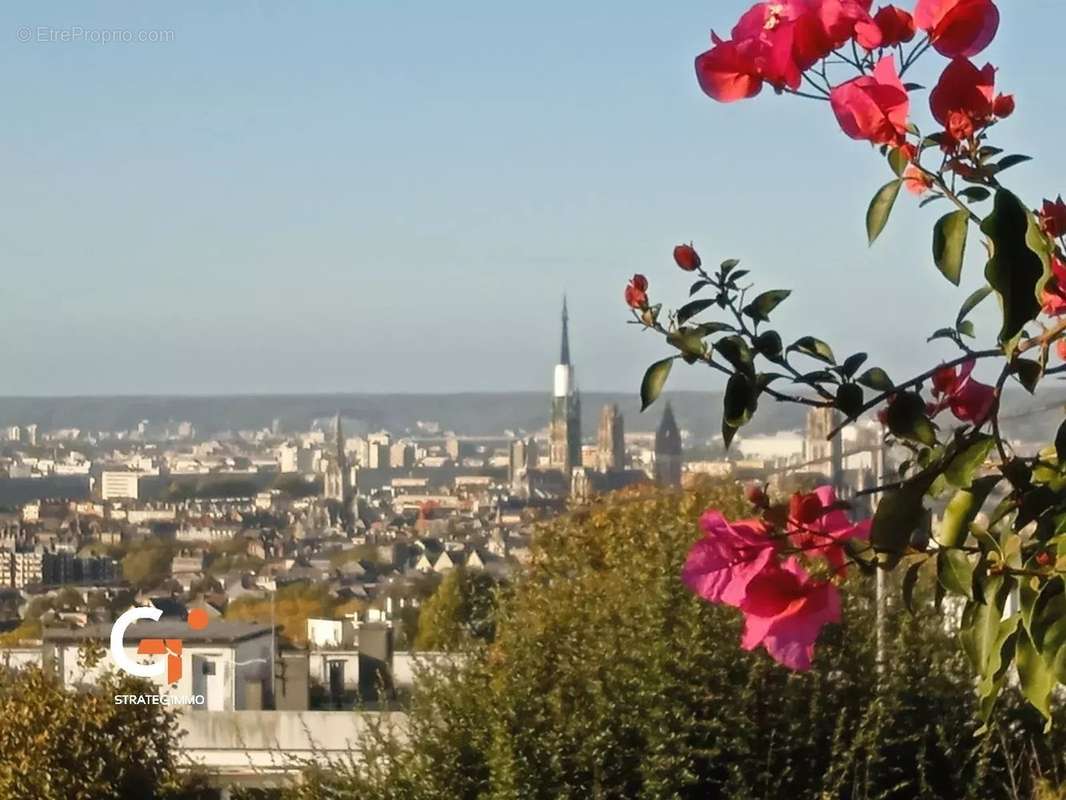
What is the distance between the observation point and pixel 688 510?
33.6 ft

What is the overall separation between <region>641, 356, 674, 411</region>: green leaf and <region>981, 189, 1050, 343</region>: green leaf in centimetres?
29

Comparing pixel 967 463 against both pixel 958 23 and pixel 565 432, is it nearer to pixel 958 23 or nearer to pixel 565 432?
pixel 958 23

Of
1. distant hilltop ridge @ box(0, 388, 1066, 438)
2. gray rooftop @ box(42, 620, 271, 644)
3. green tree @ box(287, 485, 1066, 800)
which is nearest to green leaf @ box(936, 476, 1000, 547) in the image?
green tree @ box(287, 485, 1066, 800)

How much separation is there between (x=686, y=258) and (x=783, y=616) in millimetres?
293

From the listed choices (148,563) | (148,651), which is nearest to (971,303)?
(148,651)

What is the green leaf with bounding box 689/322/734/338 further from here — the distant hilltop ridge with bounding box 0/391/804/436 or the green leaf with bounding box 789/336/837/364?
the distant hilltop ridge with bounding box 0/391/804/436

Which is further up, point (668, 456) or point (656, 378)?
point (656, 378)

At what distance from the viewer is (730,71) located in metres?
0.98

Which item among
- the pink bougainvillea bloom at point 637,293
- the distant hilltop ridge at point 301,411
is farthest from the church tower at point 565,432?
the pink bougainvillea bloom at point 637,293

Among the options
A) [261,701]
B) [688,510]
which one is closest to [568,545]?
[688,510]

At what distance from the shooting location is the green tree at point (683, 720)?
5805 mm

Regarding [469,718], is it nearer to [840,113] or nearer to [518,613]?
[518,613]

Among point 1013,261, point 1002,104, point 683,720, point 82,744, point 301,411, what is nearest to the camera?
point 1013,261

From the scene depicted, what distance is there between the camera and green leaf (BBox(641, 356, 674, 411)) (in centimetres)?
112
